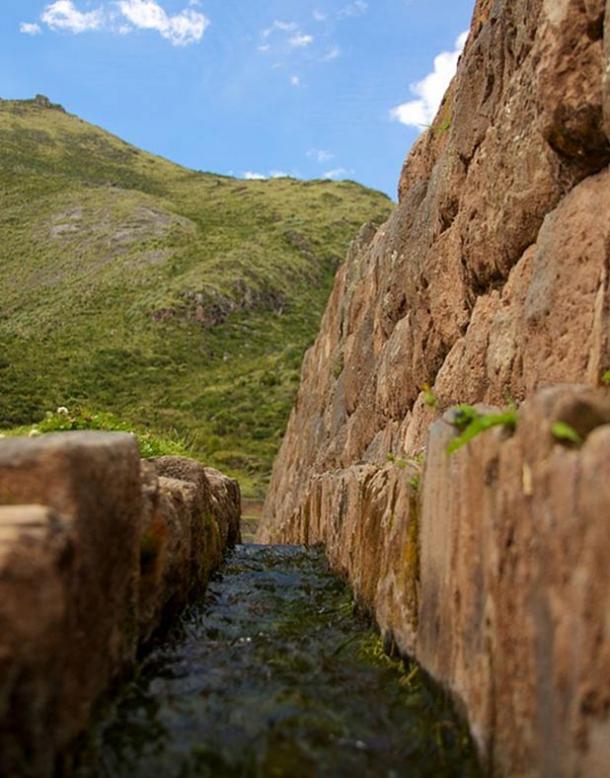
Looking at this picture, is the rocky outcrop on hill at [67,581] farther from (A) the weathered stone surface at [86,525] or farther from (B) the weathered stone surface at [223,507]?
(B) the weathered stone surface at [223,507]

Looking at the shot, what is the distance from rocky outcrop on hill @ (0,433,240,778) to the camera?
8.57 ft

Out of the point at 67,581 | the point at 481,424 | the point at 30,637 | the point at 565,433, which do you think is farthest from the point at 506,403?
the point at 30,637

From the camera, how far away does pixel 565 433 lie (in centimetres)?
283

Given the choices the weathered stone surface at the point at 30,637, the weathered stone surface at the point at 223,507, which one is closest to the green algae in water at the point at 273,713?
the weathered stone surface at the point at 30,637

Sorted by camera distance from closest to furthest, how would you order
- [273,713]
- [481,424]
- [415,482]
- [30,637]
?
[30,637] → [481,424] → [273,713] → [415,482]

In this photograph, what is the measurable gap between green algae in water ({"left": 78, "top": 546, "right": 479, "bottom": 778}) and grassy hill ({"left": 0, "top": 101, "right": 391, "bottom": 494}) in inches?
1109

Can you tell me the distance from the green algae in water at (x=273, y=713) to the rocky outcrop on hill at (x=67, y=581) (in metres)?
0.28

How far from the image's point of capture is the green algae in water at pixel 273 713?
3348 millimetres

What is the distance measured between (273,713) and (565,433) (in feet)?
Answer: 7.86

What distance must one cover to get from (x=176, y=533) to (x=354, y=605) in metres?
2.41

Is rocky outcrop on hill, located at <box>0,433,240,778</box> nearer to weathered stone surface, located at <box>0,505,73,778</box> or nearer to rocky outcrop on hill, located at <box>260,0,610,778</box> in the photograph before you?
weathered stone surface, located at <box>0,505,73,778</box>

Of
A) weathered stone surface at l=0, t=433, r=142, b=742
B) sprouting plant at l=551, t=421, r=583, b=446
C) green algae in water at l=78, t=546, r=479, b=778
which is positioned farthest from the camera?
green algae in water at l=78, t=546, r=479, b=778

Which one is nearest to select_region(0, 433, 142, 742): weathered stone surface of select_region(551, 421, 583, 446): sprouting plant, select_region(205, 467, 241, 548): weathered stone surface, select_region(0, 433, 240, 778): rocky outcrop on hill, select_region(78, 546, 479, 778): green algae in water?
select_region(0, 433, 240, 778): rocky outcrop on hill

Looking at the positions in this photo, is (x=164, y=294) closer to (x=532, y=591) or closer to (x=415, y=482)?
(x=415, y=482)
